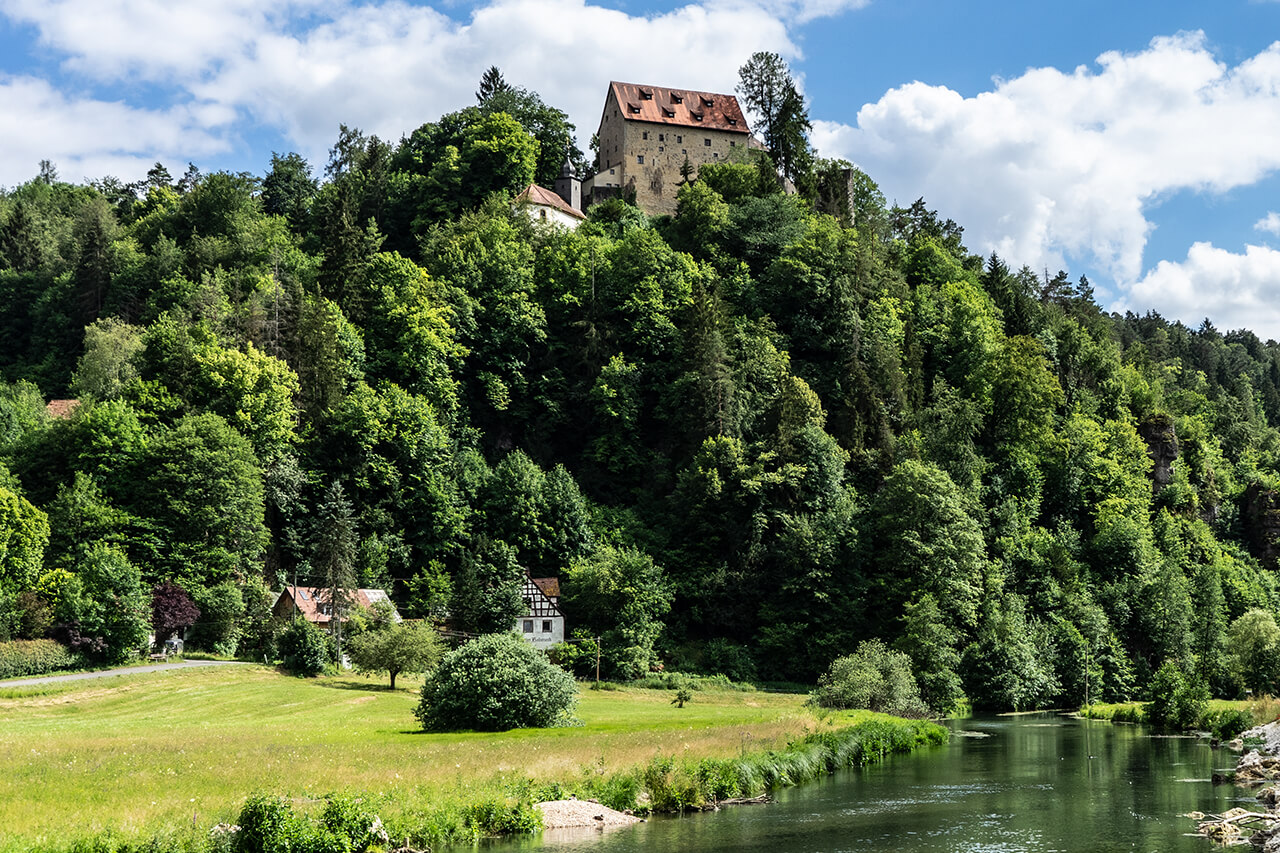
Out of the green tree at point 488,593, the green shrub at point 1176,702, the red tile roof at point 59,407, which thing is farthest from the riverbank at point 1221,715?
the red tile roof at point 59,407

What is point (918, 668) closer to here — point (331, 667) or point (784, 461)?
point (784, 461)

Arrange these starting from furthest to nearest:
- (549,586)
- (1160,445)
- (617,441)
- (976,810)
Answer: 1. (1160,445)
2. (617,441)
3. (549,586)
4. (976,810)

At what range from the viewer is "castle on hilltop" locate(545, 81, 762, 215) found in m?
134

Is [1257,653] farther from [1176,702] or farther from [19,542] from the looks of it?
[19,542]

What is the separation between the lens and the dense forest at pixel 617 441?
80.5m

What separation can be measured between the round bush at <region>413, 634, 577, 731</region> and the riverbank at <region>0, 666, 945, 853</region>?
5.24ft

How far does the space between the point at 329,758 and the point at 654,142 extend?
10813 cm

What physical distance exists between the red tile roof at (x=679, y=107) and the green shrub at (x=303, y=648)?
79.9 metres

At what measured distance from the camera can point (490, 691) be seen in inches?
2112

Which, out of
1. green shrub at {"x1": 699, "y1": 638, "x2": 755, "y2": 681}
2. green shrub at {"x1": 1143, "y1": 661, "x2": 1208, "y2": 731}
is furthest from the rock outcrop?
green shrub at {"x1": 699, "y1": 638, "x2": 755, "y2": 681}

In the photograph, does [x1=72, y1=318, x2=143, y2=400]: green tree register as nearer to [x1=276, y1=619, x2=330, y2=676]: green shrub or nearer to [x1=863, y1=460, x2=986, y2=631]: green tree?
[x1=276, y1=619, x2=330, y2=676]: green shrub

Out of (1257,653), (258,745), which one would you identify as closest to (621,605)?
(258,745)

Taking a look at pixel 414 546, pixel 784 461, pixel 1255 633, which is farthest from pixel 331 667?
pixel 1255 633

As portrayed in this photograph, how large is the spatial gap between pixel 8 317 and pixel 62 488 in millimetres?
53146
